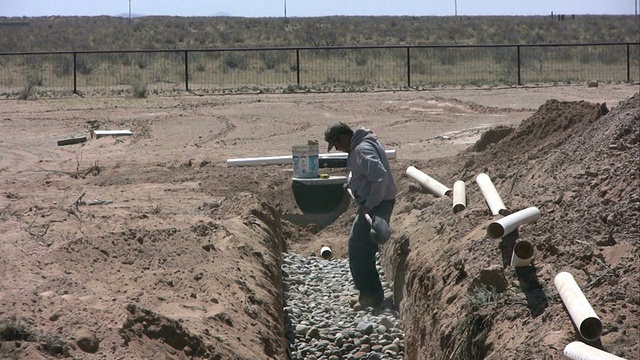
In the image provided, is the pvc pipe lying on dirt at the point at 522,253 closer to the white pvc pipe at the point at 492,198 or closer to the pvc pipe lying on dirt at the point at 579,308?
the pvc pipe lying on dirt at the point at 579,308

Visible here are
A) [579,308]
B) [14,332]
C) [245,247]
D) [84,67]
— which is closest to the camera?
[579,308]

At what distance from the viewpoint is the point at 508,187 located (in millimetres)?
11172

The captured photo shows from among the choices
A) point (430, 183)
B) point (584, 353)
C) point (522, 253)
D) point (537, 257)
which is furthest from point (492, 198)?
point (584, 353)

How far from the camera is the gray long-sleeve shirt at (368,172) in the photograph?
401 inches

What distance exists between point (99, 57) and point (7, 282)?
3776 centimetres

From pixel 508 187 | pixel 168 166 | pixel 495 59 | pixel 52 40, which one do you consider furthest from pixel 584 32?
pixel 508 187

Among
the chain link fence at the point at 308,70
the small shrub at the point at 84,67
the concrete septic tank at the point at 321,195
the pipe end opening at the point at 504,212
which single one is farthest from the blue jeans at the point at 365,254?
the small shrub at the point at 84,67

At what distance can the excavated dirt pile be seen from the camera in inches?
268

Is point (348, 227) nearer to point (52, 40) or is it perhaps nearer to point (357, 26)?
point (52, 40)

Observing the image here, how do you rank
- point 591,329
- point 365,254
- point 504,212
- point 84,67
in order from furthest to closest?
point 84,67, point 365,254, point 504,212, point 591,329

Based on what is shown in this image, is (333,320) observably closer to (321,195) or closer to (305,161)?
(305,161)

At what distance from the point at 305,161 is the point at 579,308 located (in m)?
8.67

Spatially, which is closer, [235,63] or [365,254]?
[365,254]

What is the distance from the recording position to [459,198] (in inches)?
439
